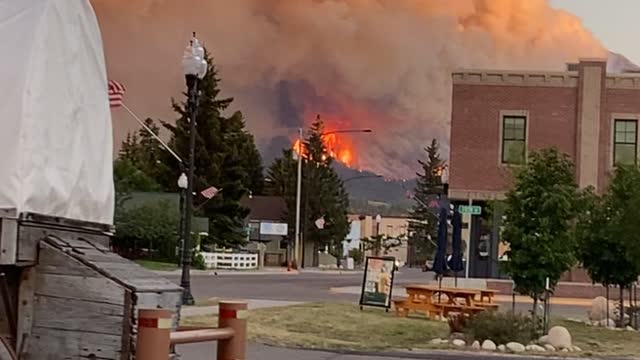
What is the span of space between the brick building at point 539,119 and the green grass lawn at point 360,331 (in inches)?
858

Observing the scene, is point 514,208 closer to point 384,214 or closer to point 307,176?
point 307,176

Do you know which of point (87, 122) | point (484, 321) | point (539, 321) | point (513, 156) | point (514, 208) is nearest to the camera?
point (87, 122)

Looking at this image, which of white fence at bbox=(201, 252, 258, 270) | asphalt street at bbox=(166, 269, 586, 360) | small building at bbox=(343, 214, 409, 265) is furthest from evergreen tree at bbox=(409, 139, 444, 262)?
asphalt street at bbox=(166, 269, 586, 360)

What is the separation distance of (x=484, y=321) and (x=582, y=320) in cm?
921

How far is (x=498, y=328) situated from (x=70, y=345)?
544 inches

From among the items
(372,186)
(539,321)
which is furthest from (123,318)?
(372,186)

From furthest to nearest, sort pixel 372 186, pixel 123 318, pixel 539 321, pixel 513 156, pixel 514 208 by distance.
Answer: pixel 372 186 < pixel 513 156 < pixel 514 208 < pixel 539 321 < pixel 123 318

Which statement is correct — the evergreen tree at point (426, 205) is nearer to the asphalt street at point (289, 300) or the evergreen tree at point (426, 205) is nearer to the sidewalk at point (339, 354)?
the asphalt street at point (289, 300)

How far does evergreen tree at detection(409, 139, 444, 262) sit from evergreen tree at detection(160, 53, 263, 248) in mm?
48927

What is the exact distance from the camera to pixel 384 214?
192m

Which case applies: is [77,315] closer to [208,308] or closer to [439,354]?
[439,354]

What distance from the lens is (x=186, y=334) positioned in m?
5.68

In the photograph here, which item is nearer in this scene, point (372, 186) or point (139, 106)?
point (139, 106)

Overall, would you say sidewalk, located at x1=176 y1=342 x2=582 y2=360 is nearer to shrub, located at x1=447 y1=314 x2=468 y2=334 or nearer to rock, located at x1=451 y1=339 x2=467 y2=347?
rock, located at x1=451 y1=339 x2=467 y2=347
